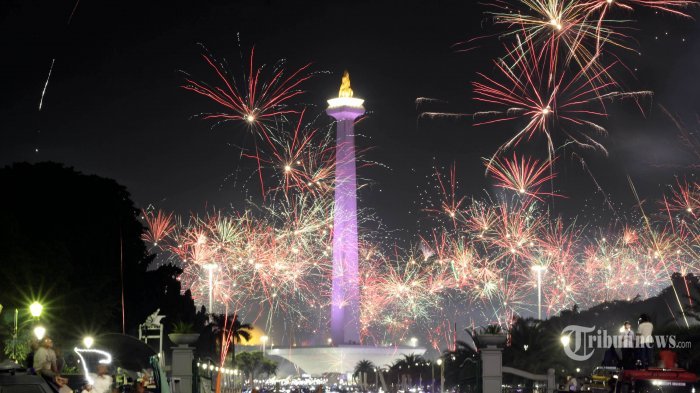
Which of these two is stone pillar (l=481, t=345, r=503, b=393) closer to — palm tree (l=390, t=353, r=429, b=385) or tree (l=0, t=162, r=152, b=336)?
tree (l=0, t=162, r=152, b=336)

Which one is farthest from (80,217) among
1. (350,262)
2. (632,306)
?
(632,306)

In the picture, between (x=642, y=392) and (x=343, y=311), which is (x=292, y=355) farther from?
(x=642, y=392)

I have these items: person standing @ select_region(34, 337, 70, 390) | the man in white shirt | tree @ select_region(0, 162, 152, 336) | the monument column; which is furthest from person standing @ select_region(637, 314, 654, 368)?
the monument column

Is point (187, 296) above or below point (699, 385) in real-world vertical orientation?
above

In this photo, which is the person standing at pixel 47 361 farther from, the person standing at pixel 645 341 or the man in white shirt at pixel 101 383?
the person standing at pixel 645 341

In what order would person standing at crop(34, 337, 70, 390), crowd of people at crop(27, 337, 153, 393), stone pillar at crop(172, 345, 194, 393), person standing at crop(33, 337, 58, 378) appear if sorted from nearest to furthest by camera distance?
crowd of people at crop(27, 337, 153, 393), person standing at crop(34, 337, 70, 390), person standing at crop(33, 337, 58, 378), stone pillar at crop(172, 345, 194, 393)

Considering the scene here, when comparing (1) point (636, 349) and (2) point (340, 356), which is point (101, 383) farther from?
(2) point (340, 356)

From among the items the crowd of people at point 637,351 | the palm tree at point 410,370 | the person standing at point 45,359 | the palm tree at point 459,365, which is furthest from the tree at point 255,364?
the person standing at point 45,359
